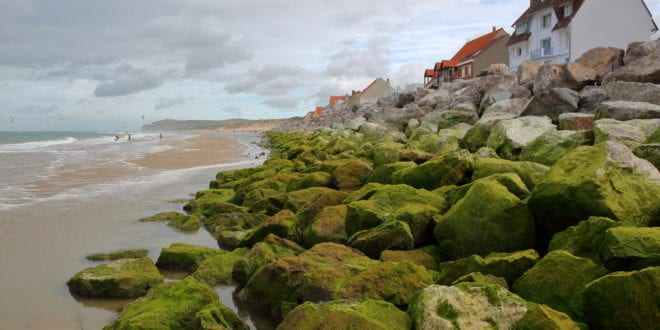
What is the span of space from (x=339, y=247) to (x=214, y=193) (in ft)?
19.4

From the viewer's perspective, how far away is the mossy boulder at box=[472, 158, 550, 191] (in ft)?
18.0

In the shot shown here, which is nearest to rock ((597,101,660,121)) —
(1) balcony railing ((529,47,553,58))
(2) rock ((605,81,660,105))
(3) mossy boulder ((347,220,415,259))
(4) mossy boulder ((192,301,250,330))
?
(2) rock ((605,81,660,105))

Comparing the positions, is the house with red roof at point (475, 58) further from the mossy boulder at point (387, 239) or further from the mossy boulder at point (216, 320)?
the mossy boulder at point (216, 320)

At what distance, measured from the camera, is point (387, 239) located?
4.83 meters

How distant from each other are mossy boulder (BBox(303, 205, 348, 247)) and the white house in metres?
33.8

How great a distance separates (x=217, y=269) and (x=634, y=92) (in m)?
8.16

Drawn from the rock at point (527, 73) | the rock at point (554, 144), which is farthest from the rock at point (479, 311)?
the rock at point (527, 73)

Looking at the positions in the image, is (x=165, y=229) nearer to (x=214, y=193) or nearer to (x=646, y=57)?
(x=214, y=193)

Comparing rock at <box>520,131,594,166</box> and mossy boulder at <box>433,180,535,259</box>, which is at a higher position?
rock at <box>520,131,594,166</box>

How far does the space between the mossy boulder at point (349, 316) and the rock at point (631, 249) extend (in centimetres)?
138

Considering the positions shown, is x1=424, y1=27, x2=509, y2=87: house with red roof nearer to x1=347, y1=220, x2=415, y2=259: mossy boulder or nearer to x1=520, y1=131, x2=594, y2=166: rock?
x1=520, y1=131, x2=594, y2=166: rock

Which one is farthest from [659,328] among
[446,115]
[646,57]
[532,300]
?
[446,115]

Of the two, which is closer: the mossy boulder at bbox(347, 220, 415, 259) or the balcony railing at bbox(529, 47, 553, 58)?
the mossy boulder at bbox(347, 220, 415, 259)

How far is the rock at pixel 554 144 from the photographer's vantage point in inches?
264
